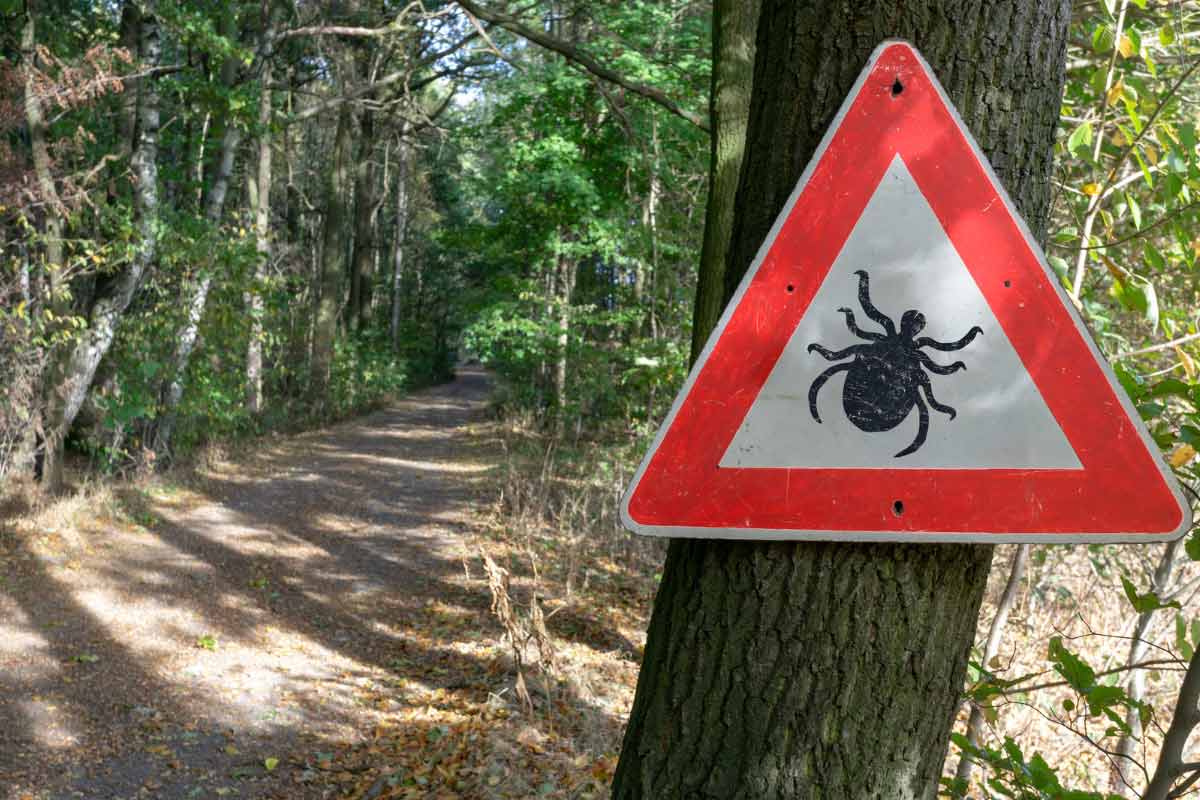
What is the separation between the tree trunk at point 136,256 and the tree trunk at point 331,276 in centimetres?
1074

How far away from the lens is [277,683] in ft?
23.6

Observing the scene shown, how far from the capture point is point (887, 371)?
5.29 feet

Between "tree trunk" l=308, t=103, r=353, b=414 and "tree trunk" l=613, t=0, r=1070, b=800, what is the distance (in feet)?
72.7

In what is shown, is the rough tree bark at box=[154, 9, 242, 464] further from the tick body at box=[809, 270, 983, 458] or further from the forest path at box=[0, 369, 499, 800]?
the tick body at box=[809, 270, 983, 458]

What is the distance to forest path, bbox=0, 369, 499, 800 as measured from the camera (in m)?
5.82

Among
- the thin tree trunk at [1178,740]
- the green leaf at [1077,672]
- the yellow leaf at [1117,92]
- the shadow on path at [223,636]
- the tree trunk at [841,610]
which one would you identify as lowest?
the shadow on path at [223,636]

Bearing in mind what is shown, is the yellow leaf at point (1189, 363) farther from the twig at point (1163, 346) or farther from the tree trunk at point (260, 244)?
the tree trunk at point (260, 244)

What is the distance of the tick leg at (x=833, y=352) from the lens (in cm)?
161

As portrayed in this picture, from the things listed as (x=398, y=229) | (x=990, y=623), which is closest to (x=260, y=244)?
(x=990, y=623)

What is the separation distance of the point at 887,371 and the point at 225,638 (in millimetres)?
7597

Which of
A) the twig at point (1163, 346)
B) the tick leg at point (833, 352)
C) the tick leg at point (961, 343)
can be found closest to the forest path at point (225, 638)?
the twig at point (1163, 346)

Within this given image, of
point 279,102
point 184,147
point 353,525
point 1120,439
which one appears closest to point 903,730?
point 1120,439

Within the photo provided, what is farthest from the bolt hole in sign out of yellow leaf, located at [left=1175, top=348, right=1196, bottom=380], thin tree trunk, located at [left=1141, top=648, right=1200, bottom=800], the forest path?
the forest path

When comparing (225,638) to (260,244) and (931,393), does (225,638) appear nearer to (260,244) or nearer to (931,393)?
(931,393)
